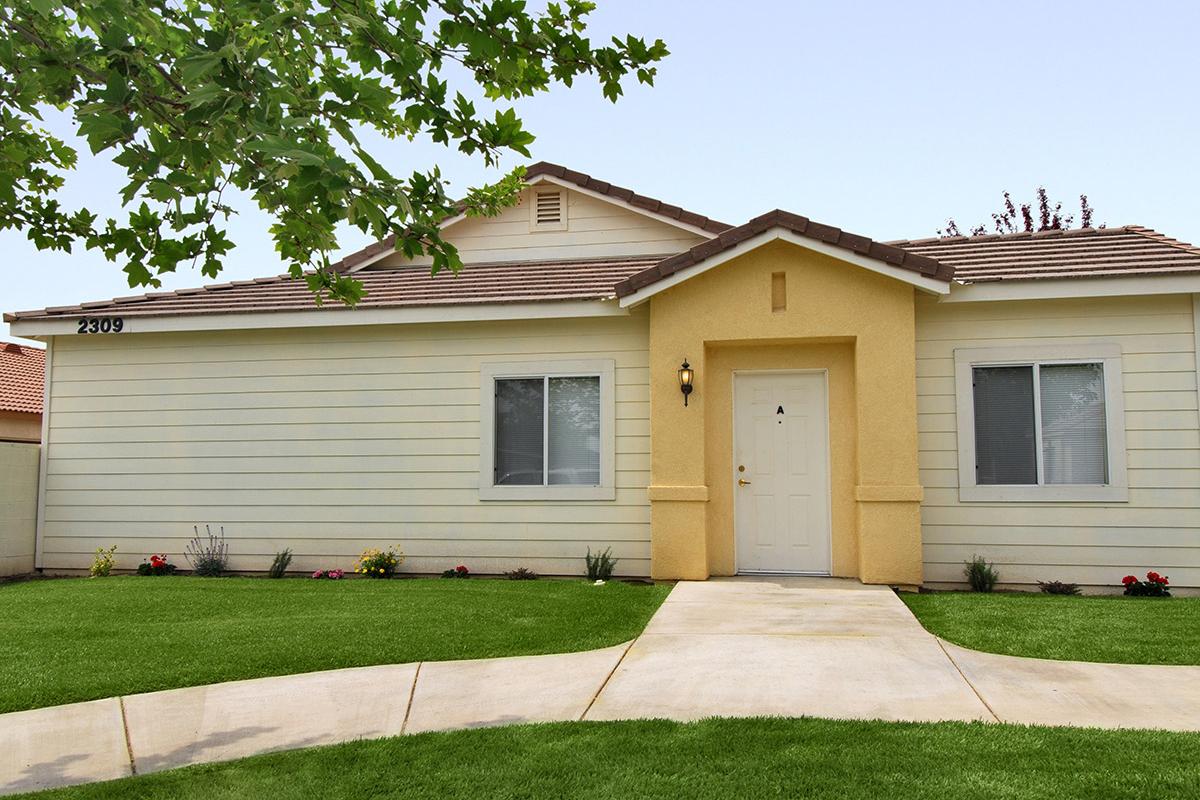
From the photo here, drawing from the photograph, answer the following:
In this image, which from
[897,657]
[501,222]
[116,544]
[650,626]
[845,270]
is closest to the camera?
[897,657]

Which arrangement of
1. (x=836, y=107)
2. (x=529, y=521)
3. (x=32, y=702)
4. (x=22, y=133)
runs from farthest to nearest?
(x=836, y=107), (x=529, y=521), (x=32, y=702), (x=22, y=133)

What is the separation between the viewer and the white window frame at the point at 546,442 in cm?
1039

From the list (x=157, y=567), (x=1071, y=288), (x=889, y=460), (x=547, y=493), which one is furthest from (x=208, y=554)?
(x=1071, y=288)

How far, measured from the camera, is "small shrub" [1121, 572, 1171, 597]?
906 centimetres

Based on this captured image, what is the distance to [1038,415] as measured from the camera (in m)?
9.55

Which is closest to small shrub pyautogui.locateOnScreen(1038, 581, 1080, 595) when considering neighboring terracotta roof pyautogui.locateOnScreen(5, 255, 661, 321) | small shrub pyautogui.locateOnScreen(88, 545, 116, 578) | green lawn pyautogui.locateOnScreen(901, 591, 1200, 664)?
green lawn pyautogui.locateOnScreen(901, 591, 1200, 664)

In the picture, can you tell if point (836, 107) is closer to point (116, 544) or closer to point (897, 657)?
point (897, 657)

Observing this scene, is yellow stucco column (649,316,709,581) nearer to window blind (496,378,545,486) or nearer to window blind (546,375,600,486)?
window blind (546,375,600,486)

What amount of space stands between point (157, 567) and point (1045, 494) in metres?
10.4

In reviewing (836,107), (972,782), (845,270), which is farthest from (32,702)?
(836,107)

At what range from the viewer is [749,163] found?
1540 centimetres

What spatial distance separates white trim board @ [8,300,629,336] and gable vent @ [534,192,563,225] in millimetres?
2660

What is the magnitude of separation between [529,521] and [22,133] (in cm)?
697

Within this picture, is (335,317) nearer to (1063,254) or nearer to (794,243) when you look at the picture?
(794,243)
